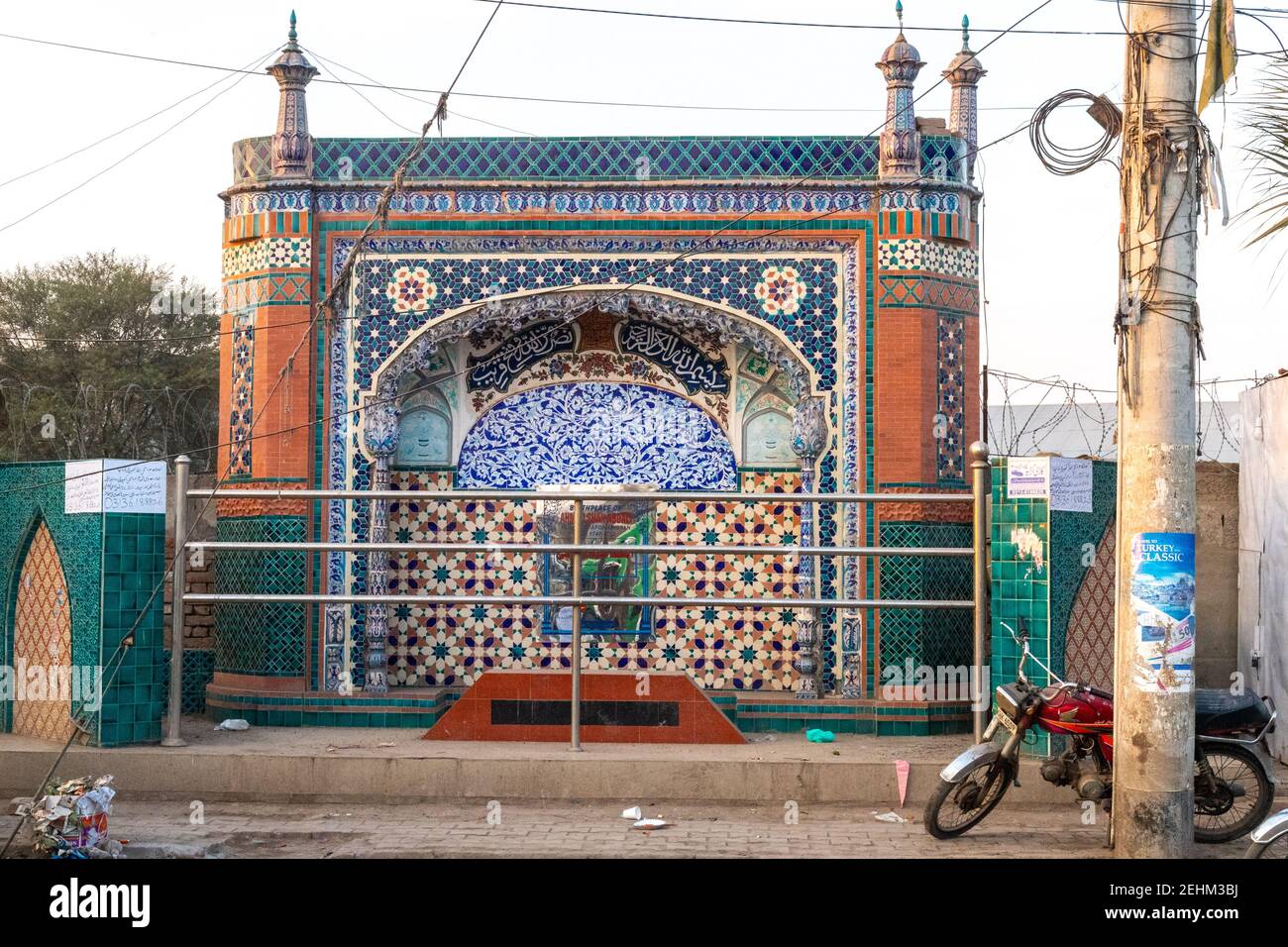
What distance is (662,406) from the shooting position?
1248cm

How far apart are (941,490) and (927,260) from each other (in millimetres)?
1747

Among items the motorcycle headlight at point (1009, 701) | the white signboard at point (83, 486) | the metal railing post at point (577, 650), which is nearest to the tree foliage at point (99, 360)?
the white signboard at point (83, 486)

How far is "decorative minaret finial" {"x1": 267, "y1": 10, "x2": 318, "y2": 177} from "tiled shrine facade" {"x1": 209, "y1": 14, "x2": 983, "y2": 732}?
2cm

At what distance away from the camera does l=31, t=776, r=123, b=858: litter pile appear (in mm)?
7496

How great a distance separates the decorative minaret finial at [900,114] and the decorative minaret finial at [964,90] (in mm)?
510

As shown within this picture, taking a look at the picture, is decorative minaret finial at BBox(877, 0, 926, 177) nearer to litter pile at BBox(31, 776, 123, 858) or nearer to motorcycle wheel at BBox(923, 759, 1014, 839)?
motorcycle wheel at BBox(923, 759, 1014, 839)

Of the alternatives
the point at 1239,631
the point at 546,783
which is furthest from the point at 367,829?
the point at 1239,631

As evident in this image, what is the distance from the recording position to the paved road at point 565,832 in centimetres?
792

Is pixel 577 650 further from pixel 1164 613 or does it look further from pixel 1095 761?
pixel 1164 613

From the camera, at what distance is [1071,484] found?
9.84m

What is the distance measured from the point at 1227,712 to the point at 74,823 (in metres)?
5.95

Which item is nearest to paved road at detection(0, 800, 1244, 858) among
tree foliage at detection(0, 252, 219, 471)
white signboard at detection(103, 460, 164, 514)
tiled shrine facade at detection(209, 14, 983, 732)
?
white signboard at detection(103, 460, 164, 514)

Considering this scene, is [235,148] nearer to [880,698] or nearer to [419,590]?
[419,590]

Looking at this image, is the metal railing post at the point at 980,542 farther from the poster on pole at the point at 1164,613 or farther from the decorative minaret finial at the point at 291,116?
the decorative minaret finial at the point at 291,116
